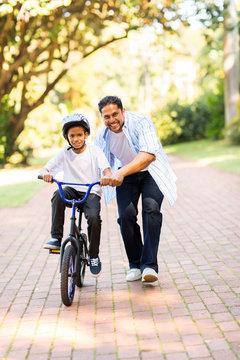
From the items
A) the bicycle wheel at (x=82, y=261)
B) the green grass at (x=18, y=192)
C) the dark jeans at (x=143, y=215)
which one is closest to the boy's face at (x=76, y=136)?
the dark jeans at (x=143, y=215)

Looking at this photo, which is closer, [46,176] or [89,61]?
[46,176]

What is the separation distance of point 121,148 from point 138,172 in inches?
11.6

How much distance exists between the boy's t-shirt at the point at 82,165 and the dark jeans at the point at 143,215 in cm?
33

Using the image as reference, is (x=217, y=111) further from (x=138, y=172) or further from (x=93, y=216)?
(x=93, y=216)

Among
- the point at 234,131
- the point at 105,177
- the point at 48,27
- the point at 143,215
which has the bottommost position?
the point at 234,131

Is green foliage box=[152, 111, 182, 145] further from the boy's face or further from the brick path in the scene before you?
the boy's face

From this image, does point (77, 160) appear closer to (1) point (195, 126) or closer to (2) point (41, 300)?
(2) point (41, 300)

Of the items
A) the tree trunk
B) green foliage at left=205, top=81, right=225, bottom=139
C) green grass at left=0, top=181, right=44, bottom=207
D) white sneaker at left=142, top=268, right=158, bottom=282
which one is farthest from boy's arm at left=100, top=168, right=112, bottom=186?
green foliage at left=205, top=81, right=225, bottom=139

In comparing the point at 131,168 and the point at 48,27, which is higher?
the point at 48,27

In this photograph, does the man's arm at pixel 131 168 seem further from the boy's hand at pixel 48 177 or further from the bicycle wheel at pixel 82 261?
the bicycle wheel at pixel 82 261

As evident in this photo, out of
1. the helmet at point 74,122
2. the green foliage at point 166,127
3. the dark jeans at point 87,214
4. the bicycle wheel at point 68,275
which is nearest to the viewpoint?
the bicycle wheel at point 68,275

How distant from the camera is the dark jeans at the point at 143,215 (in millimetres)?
5266

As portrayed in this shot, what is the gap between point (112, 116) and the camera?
516 centimetres

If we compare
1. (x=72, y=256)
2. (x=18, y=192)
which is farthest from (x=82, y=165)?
(x=18, y=192)
